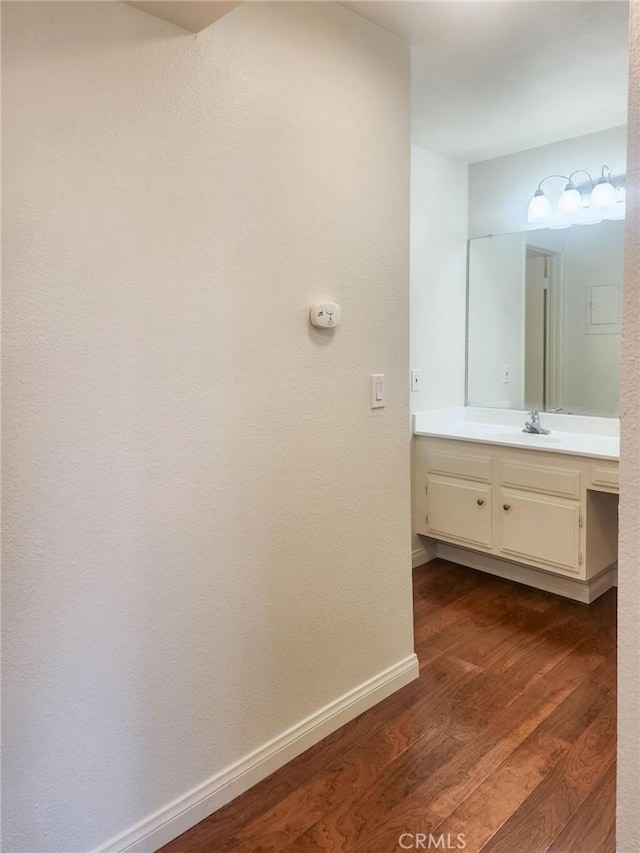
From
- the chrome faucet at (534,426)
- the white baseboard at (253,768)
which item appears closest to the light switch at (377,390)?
the white baseboard at (253,768)

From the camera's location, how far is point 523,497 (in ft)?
9.58

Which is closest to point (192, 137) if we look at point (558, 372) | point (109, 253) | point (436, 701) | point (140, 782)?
point (109, 253)

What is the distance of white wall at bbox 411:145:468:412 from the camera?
3.28 meters

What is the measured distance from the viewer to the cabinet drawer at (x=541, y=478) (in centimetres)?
273

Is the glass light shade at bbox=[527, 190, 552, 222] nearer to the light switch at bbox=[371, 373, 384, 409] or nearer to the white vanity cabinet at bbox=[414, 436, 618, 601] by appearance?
the white vanity cabinet at bbox=[414, 436, 618, 601]

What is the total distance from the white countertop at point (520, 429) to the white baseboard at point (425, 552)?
700 mm

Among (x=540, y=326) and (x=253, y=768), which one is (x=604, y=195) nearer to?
(x=540, y=326)

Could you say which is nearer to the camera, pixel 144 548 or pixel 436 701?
pixel 144 548

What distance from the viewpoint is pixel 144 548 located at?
57.9 inches

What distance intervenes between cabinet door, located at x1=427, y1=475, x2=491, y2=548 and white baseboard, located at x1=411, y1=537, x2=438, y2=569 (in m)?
0.15

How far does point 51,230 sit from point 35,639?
2.96 ft

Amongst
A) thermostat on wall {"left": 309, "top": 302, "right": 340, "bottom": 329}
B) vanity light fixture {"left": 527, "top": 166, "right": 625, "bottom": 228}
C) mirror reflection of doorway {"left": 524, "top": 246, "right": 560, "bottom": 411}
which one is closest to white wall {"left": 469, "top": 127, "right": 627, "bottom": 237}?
vanity light fixture {"left": 527, "top": 166, "right": 625, "bottom": 228}

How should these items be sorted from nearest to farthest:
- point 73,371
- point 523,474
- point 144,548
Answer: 1. point 73,371
2. point 144,548
3. point 523,474

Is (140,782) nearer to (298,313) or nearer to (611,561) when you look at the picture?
(298,313)
